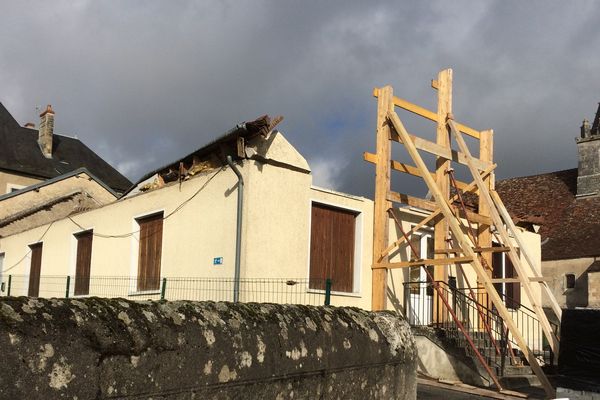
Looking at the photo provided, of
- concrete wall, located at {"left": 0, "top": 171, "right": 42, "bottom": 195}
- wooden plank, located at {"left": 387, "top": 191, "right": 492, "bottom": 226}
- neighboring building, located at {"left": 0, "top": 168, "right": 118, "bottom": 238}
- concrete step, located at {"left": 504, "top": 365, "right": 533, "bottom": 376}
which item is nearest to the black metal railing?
concrete step, located at {"left": 504, "top": 365, "right": 533, "bottom": 376}

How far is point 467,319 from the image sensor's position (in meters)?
13.4

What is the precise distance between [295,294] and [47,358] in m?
8.89

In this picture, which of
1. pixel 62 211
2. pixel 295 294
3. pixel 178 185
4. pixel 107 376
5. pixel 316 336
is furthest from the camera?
pixel 62 211

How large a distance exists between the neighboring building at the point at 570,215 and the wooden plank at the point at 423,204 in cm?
1203

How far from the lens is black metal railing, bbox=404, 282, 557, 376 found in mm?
11805

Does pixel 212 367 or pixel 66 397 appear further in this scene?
pixel 212 367

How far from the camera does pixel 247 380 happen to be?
10.5 ft

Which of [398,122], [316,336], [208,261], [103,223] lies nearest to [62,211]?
[103,223]

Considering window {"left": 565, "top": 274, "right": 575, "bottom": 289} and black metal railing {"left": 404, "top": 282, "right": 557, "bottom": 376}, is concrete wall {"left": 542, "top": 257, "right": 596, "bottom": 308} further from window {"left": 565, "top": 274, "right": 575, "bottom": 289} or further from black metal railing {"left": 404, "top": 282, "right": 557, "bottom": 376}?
black metal railing {"left": 404, "top": 282, "right": 557, "bottom": 376}

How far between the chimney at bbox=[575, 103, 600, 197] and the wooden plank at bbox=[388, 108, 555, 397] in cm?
2586

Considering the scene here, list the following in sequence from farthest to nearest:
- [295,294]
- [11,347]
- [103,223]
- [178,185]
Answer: [103,223]
[178,185]
[295,294]
[11,347]

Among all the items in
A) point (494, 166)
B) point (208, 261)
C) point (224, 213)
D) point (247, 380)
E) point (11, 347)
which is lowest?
point (247, 380)

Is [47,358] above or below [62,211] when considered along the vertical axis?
below

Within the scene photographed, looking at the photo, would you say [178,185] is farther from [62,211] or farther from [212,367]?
[62,211]
